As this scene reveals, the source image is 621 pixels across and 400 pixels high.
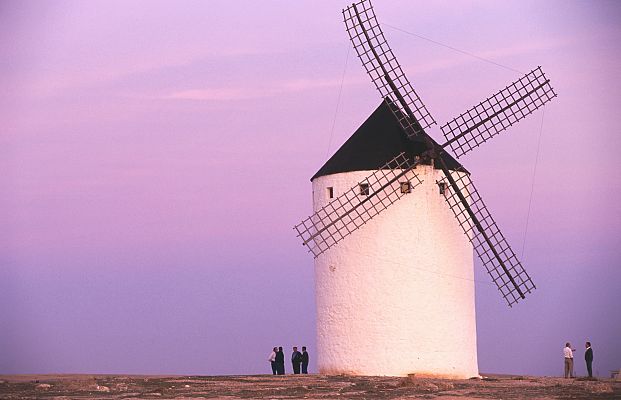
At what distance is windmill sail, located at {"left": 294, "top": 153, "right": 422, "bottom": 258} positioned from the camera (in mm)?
24906

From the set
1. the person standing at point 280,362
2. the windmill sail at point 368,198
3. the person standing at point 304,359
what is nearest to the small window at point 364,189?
the windmill sail at point 368,198

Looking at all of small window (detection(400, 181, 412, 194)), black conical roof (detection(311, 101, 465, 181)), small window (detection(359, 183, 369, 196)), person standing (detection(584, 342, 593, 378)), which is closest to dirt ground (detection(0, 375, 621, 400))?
person standing (detection(584, 342, 593, 378))

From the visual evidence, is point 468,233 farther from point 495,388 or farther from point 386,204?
point 495,388

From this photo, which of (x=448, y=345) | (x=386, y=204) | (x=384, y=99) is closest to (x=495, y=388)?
(x=448, y=345)

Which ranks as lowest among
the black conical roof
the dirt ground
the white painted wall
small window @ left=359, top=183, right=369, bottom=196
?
the dirt ground

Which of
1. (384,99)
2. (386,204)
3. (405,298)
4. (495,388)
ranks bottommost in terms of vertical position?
(495,388)

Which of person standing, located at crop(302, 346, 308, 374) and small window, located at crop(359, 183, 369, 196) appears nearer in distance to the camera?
small window, located at crop(359, 183, 369, 196)

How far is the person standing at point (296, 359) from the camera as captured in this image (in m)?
28.0

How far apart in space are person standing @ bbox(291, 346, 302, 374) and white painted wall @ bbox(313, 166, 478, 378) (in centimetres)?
247

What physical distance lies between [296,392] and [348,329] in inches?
201

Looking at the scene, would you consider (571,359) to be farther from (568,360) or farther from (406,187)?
(406,187)

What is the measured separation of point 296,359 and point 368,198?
18.4 feet

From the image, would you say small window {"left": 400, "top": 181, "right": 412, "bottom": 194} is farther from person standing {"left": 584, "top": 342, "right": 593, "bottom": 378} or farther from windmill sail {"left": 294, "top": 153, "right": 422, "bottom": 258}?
person standing {"left": 584, "top": 342, "right": 593, "bottom": 378}

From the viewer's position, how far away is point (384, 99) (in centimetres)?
2617
